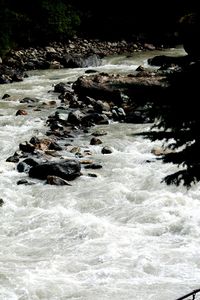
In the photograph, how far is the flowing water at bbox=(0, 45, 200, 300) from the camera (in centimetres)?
883

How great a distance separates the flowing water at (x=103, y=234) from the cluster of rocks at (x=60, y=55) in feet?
42.9

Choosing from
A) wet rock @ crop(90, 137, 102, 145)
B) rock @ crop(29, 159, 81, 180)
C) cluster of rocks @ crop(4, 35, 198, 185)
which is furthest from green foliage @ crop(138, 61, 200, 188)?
wet rock @ crop(90, 137, 102, 145)

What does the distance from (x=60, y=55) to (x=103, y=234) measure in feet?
72.3

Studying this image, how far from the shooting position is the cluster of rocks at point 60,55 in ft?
93.9

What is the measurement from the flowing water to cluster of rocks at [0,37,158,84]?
1308 cm

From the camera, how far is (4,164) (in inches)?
575

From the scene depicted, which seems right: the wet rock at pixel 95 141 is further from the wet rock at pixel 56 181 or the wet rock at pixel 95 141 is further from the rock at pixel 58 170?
the wet rock at pixel 56 181

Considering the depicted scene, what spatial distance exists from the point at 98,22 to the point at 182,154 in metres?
35.6

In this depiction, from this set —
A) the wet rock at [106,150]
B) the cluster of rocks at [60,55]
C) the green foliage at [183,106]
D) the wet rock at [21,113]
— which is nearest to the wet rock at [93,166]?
the wet rock at [106,150]

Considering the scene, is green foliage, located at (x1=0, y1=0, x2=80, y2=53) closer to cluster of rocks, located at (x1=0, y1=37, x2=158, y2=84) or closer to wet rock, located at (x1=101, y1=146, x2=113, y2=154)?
cluster of rocks, located at (x1=0, y1=37, x2=158, y2=84)

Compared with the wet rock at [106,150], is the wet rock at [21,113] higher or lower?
lower

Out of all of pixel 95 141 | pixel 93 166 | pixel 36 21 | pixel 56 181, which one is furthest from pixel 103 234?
pixel 36 21

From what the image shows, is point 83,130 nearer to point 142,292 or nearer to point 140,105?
point 142,292

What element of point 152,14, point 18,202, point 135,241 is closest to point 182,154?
point 135,241
